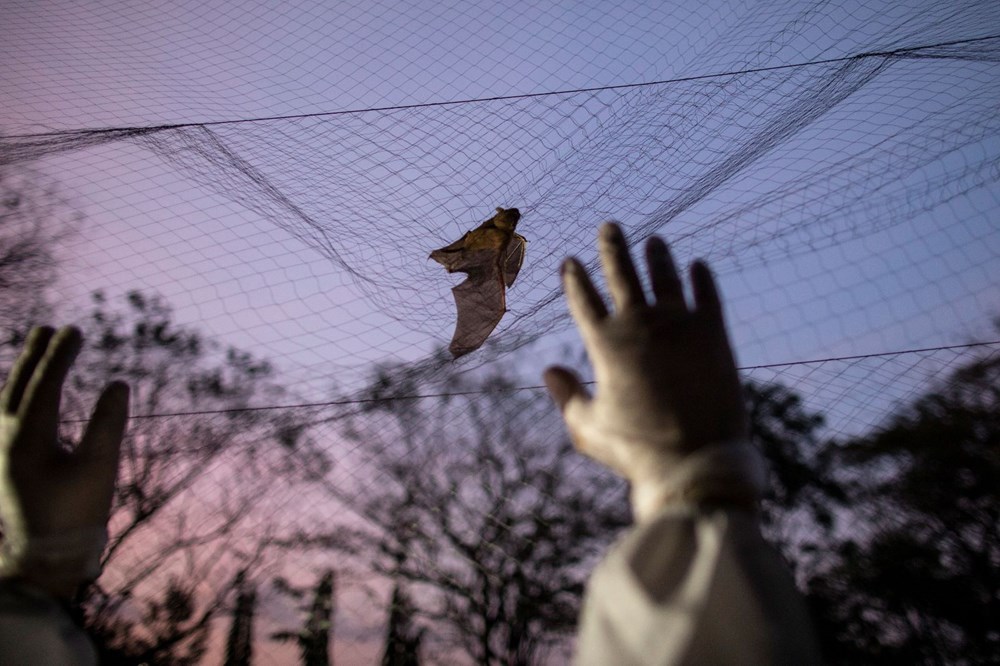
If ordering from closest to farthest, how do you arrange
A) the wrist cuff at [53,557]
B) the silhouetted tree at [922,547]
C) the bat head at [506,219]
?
the wrist cuff at [53,557]
the bat head at [506,219]
the silhouetted tree at [922,547]

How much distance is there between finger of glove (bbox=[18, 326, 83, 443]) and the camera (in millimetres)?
1190

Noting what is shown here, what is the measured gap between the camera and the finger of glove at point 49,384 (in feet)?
3.91

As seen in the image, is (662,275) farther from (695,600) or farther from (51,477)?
(51,477)

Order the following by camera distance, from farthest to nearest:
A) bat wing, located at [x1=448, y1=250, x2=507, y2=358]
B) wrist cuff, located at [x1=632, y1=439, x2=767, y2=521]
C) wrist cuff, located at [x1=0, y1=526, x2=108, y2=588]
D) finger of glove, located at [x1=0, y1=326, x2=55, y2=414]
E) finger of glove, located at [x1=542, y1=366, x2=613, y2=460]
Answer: bat wing, located at [x1=448, y1=250, x2=507, y2=358] → finger of glove, located at [x1=0, y1=326, x2=55, y2=414] → wrist cuff, located at [x1=0, y1=526, x2=108, y2=588] → finger of glove, located at [x1=542, y1=366, x2=613, y2=460] → wrist cuff, located at [x1=632, y1=439, x2=767, y2=521]

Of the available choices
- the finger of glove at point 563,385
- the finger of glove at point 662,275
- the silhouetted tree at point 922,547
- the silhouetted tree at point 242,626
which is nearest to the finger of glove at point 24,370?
the finger of glove at point 563,385

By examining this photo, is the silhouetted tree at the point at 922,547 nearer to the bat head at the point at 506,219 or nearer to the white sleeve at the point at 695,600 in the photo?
the bat head at the point at 506,219

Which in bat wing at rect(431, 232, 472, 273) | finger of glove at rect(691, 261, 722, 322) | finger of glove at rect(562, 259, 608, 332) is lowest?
finger of glove at rect(691, 261, 722, 322)

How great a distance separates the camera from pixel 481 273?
2.91 meters

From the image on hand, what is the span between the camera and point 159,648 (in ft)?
16.5

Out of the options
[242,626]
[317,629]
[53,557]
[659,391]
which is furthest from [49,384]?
[242,626]

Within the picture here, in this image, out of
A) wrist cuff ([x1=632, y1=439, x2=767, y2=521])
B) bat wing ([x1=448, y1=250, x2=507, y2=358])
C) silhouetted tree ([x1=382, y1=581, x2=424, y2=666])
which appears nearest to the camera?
wrist cuff ([x1=632, y1=439, x2=767, y2=521])

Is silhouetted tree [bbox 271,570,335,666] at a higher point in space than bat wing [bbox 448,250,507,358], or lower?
lower

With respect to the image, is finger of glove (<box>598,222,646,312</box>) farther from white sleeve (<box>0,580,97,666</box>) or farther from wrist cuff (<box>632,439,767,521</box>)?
white sleeve (<box>0,580,97,666</box>)

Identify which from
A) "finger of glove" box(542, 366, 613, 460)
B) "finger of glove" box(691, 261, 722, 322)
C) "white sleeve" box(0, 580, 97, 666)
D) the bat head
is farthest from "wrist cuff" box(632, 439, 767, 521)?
the bat head
